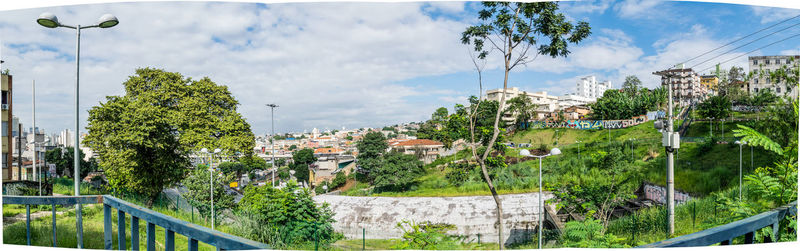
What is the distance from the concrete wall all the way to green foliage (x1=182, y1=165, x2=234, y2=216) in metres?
3.47

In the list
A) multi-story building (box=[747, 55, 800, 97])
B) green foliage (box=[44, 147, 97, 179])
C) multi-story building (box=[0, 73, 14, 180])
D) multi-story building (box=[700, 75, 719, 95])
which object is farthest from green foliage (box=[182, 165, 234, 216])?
multi-story building (box=[700, 75, 719, 95])

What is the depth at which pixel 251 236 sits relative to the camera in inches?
291

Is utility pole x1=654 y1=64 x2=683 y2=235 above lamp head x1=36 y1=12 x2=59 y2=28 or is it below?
below

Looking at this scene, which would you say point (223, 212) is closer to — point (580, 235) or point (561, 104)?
point (580, 235)

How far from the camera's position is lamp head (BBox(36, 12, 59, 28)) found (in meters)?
4.52

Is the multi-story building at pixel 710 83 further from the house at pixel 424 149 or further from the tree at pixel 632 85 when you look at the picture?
the house at pixel 424 149

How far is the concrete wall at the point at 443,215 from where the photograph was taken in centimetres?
1233

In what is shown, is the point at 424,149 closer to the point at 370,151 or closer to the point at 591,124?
the point at 370,151

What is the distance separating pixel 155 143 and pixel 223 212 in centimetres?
259

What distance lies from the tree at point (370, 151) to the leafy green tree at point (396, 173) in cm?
165

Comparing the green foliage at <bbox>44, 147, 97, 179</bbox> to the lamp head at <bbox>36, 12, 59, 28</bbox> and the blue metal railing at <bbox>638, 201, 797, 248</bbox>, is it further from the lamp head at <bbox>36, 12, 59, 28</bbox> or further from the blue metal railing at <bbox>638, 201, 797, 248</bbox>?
the blue metal railing at <bbox>638, 201, 797, 248</bbox>

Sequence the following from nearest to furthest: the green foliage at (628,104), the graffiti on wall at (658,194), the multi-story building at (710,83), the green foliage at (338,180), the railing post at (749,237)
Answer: the railing post at (749,237) < the graffiti on wall at (658,194) < the multi-story building at (710,83) < the green foliage at (628,104) < the green foliage at (338,180)

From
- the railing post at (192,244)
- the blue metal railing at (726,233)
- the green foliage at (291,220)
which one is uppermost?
the blue metal railing at (726,233)

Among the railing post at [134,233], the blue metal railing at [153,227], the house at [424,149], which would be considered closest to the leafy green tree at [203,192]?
the blue metal railing at [153,227]
